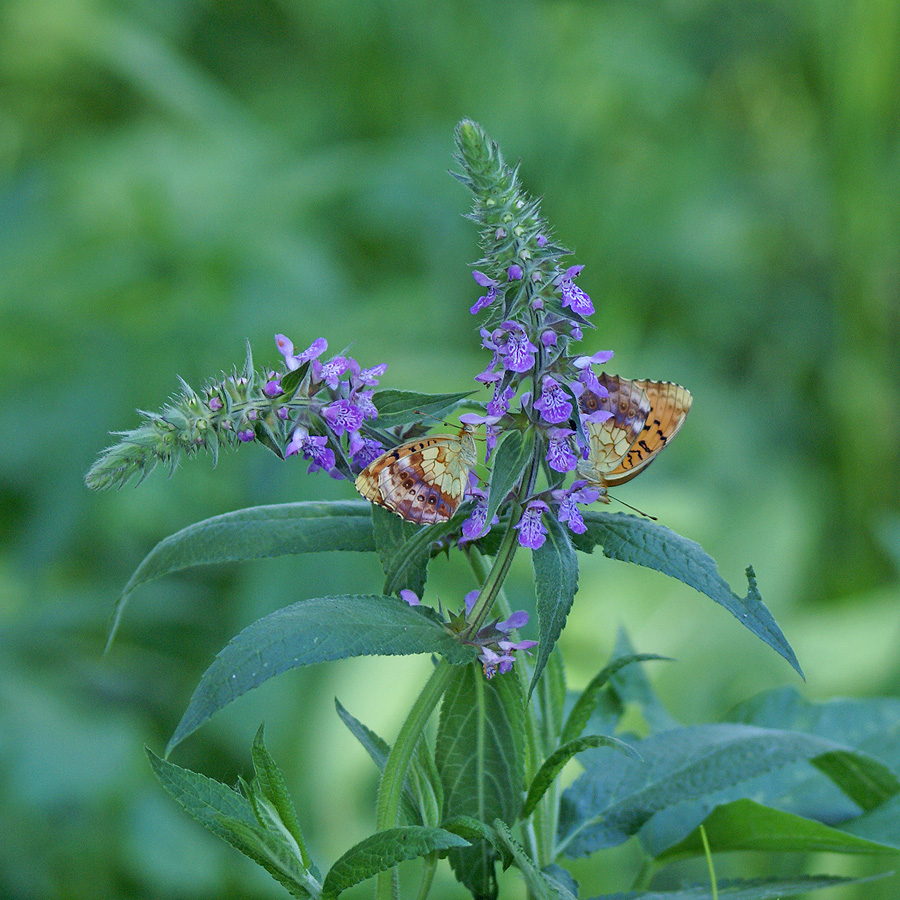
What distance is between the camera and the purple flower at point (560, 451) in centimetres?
89

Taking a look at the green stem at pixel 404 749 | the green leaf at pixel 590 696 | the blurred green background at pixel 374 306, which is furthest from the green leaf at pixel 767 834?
the blurred green background at pixel 374 306

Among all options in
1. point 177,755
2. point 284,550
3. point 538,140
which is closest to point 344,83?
point 538,140

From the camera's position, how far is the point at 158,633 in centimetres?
300

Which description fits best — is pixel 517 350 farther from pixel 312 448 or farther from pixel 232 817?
pixel 232 817

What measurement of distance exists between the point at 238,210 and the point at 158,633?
1324 millimetres

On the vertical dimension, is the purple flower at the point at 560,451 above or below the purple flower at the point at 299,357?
below

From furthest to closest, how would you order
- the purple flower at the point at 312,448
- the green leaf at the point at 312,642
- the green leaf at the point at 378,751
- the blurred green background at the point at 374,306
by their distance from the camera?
the blurred green background at the point at 374,306 → the green leaf at the point at 378,751 → the purple flower at the point at 312,448 → the green leaf at the point at 312,642

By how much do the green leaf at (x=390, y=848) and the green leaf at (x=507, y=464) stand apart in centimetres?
27

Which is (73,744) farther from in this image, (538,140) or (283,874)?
(538,140)

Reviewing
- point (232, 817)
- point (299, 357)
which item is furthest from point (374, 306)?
point (232, 817)

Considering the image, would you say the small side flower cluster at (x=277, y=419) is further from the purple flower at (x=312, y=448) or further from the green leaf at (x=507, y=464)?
the green leaf at (x=507, y=464)

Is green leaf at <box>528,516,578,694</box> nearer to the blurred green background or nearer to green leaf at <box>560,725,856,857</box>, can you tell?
green leaf at <box>560,725,856,857</box>

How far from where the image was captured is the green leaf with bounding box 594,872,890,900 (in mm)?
996

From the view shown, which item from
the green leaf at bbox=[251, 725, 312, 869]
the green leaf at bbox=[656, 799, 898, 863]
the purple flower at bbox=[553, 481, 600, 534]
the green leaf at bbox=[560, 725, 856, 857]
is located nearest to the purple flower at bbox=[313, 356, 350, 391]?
the purple flower at bbox=[553, 481, 600, 534]
